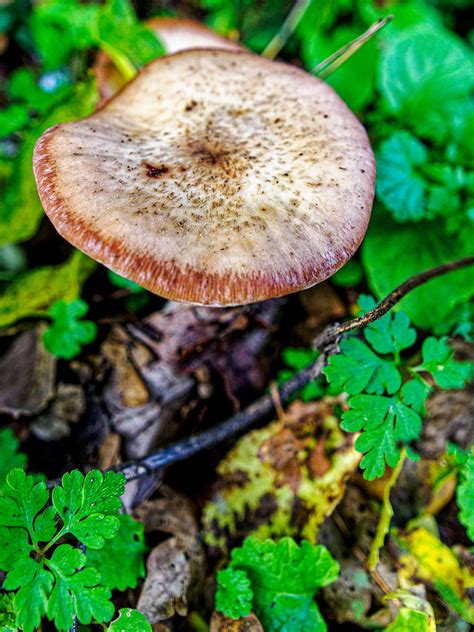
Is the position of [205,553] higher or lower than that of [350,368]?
lower

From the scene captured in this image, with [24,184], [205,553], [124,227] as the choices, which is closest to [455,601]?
[205,553]

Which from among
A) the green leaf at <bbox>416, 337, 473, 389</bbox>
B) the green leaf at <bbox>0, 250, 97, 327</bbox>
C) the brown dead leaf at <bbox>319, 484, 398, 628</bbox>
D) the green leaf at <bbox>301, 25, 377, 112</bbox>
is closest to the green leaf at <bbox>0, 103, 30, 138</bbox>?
the green leaf at <bbox>0, 250, 97, 327</bbox>

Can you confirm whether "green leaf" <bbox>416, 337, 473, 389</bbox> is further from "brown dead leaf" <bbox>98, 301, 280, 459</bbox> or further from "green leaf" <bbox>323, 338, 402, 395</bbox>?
"brown dead leaf" <bbox>98, 301, 280, 459</bbox>

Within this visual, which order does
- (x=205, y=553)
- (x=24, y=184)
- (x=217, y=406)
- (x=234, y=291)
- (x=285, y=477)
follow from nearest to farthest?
(x=234, y=291)
(x=205, y=553)
(x=285, y=477)
(x=217, y=406)
(x=24, y=184)

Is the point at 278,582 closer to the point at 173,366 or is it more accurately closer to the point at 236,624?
the point at 236,624

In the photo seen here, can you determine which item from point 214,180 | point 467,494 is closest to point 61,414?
point 214,180

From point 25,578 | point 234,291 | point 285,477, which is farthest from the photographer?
point 285,477

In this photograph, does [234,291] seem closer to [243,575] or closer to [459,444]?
[243,575]
